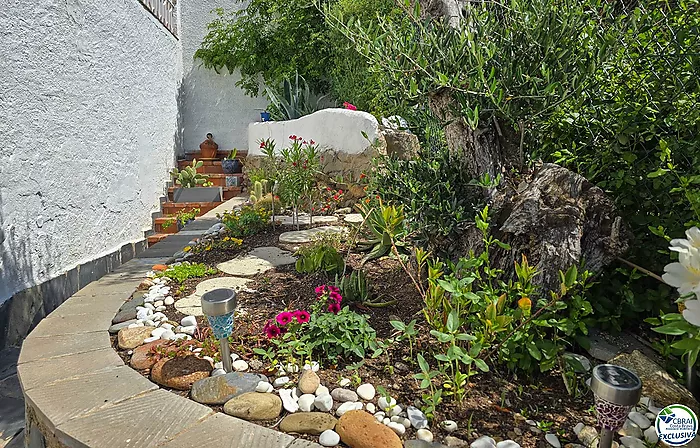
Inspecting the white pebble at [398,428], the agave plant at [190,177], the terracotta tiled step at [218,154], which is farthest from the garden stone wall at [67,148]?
the white pebble at [398,428]

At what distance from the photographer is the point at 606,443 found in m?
1.27

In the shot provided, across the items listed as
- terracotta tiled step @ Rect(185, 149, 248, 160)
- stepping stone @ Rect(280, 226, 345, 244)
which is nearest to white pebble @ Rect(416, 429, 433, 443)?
stepping stone @ Rect(280, 226, 345, 244)

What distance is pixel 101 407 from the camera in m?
1.61

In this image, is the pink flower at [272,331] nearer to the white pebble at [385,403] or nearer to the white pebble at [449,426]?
the white pebble at [385,403]

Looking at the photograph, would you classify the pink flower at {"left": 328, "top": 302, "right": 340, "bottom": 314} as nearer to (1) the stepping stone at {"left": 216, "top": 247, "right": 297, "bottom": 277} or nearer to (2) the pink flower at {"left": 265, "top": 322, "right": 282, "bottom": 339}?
(2) the pink flower at {"left": 265, "top": 322, "right": 282, "bottom": 339}

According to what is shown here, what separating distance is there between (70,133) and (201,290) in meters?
2.00

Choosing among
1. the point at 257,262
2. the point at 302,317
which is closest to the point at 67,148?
the point at 257,262

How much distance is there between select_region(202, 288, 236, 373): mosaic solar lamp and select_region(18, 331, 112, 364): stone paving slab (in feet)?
2.19

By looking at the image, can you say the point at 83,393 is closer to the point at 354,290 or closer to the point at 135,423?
the point at 135,423

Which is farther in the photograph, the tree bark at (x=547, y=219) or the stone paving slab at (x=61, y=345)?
the stone paving slab at (x=61, y=345)

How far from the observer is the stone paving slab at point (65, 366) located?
1.82 m

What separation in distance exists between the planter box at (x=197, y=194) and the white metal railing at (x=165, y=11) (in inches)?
91.5

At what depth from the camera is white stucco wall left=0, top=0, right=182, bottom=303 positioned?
3057mm

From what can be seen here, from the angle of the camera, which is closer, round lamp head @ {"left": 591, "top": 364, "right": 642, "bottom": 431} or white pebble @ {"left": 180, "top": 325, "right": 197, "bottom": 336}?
round lamp head @ {"left": 591, "top": 364, "right": 642, "bottom": 431}
